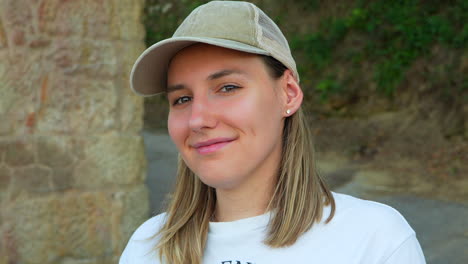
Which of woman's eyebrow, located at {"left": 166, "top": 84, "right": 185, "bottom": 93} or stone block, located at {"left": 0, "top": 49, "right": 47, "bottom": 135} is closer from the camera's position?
woman's eyebrow, located at {"left": 166, "top": 84, "right": 185, "bottom": 93}

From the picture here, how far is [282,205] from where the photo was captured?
161 centimetres

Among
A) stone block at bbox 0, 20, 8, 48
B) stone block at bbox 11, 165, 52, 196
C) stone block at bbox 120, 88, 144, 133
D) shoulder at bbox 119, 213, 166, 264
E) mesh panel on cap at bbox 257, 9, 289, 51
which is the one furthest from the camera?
stone block at bbox 120, 88, 144, 133

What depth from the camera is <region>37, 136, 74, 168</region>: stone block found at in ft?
10.9

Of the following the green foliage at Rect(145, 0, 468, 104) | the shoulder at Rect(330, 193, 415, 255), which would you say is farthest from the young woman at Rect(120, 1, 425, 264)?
the green foliage at Rect(145, 0, 468, 104)

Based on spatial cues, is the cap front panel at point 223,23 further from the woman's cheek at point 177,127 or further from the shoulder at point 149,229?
the shoulder at point 149,229

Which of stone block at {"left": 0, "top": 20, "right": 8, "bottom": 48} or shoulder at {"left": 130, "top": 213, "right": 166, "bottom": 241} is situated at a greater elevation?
stone block at {"left": 0, "top": 20, "right": 8, "bottom": 48}

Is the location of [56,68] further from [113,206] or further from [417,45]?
[417,45]

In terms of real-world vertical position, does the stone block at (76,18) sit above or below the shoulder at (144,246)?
above

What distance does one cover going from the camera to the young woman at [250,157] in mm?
1466

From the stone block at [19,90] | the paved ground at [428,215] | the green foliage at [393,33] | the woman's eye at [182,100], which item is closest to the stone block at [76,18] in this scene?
the stone block at [19,90]

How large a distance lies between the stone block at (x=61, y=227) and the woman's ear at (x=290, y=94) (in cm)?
213

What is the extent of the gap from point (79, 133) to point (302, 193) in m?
2.11

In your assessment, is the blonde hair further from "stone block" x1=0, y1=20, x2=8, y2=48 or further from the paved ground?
"stone block" x1=0, y1=20, x2=8, y2=48

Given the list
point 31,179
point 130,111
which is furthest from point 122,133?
point 31,179
